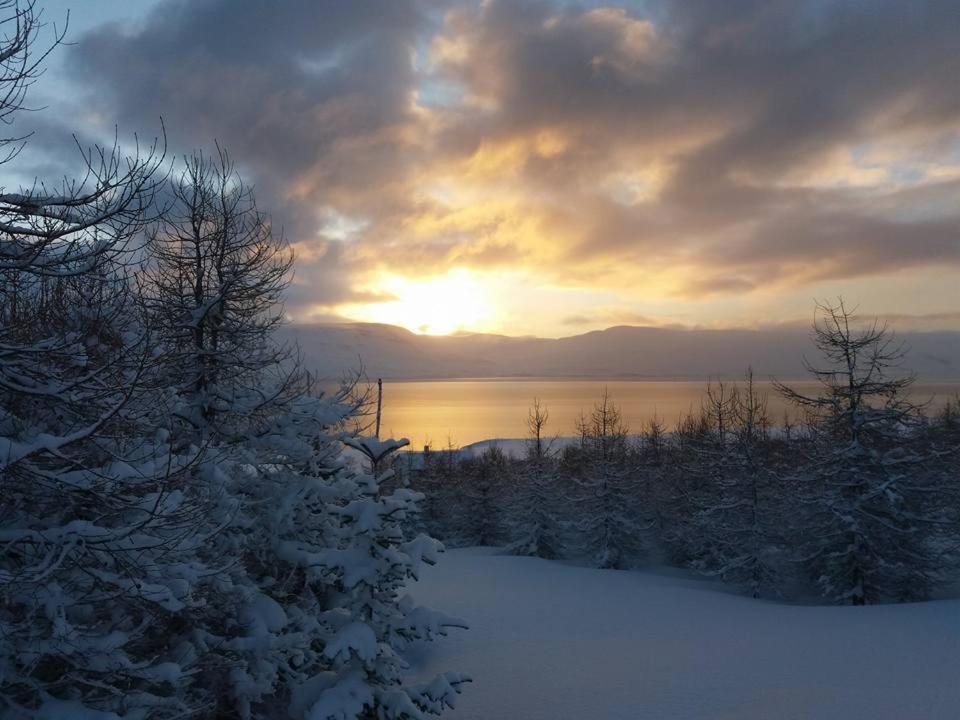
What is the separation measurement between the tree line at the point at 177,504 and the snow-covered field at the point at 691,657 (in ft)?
12.8

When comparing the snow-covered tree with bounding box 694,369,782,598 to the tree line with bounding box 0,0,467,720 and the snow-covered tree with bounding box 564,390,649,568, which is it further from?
the tree line with bounding box 0,0,467,720

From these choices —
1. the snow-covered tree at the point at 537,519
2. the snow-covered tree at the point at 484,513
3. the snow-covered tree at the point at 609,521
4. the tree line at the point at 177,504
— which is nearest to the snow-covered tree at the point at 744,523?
the snow-covered tree at the point at 609,521

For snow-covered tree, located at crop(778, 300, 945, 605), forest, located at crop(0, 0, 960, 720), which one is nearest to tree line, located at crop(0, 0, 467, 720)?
forest, located at crop(0, 0, 960, 720)

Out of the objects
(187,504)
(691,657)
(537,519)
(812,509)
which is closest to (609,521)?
(537,519)

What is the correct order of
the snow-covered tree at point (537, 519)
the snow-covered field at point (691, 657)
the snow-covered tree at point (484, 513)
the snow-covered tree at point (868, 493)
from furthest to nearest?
1. the snow-covered tree at point (484, 513)
2. the snow-covered tree at point (537, 519)
3. the snow-covered tree at point (868, 493)
4. the snow-covered field at point (691, 657)

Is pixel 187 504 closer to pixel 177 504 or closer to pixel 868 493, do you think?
pixel 177 504

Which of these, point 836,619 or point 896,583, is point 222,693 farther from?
point 896,583

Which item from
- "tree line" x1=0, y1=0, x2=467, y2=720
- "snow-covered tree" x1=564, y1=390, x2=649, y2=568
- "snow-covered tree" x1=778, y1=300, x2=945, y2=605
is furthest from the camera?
"snow-covered tree" x1=564, y1=390, x2=649, y2=568

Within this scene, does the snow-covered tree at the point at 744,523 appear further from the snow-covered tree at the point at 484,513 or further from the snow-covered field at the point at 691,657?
the snow-covered tree at the point at 484,513

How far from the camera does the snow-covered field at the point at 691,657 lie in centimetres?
1060

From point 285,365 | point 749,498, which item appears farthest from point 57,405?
→ point 749,498

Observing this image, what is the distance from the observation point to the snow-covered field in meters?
10.6

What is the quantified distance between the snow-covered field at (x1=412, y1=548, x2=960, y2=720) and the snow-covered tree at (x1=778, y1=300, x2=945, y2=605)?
13.5 ft

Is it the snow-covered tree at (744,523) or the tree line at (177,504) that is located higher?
the tree line at (177,504)
